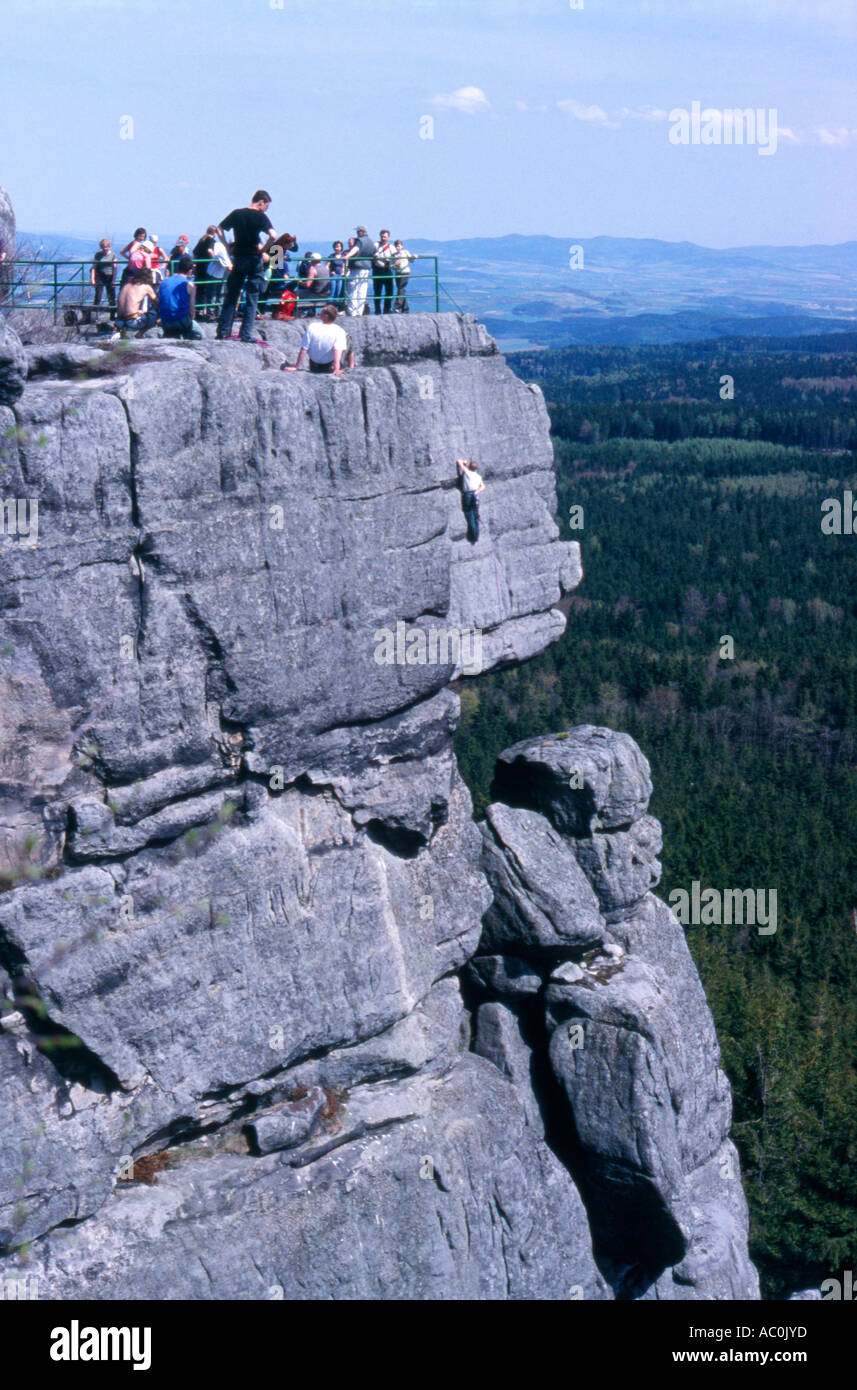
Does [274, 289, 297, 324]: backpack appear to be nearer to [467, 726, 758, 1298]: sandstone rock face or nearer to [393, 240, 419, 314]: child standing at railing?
[393, 240, 419, 314]: child standing at railing

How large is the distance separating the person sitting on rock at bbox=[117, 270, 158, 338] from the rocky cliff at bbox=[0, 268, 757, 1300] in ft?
3.96

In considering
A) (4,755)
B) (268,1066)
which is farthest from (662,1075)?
(4,755)

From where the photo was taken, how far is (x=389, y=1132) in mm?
14312

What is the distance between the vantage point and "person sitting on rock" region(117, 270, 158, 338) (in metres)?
14.6

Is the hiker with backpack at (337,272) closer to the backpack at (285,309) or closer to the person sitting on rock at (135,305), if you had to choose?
the backpack at (285,309)

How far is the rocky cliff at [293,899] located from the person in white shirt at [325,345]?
15.9 inches

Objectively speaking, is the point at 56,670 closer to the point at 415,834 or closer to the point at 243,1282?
the point at 415,834

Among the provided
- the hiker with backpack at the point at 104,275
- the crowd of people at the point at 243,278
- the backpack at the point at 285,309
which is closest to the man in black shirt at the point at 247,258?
the crowd of people at the point at 243,278

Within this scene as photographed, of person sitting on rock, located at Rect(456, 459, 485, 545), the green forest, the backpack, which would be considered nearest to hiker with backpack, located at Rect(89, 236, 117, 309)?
the backpack

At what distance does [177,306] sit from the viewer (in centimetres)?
1443

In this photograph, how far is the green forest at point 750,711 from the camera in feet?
83.3

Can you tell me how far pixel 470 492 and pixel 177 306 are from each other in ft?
13.6

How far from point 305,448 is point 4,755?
4136 millimetres

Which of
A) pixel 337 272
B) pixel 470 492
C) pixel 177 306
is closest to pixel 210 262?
pixel 177 306
